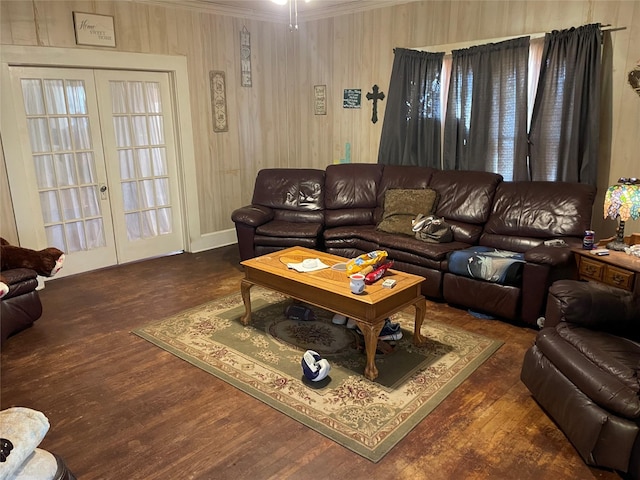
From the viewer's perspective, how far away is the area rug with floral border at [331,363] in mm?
2537

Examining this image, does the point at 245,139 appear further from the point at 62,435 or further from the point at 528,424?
the point at 528,424

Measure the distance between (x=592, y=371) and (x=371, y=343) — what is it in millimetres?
1142

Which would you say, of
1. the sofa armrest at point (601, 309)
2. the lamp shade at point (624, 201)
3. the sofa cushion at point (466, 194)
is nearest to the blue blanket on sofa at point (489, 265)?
the sofa cushion at point (466, 194)

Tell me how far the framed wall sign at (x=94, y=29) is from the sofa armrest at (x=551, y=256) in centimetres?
421

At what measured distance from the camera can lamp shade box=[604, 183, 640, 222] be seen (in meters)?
3.06

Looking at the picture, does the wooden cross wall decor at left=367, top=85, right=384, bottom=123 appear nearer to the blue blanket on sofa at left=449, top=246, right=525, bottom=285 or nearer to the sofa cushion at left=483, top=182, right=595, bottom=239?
the sofa cushion at left=483, top=182, right=595, bottom=239

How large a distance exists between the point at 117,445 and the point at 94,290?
235 cm

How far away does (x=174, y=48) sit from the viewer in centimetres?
Result: 505

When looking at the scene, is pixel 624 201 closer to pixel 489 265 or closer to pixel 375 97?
pixel 489 265

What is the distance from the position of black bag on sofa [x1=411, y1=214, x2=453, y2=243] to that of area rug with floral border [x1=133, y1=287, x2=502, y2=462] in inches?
28.7

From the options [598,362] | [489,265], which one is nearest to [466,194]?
[489,265]

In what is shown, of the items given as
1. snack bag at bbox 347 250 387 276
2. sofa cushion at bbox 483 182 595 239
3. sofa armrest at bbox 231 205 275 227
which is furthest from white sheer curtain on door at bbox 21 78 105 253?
sofa cushion at bbox 483 182 595 239

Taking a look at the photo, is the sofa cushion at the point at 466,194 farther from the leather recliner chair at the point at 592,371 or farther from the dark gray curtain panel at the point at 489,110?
the leather recliner chair at the point at 592,371

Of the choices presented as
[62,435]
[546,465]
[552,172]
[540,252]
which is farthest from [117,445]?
[552,172]
